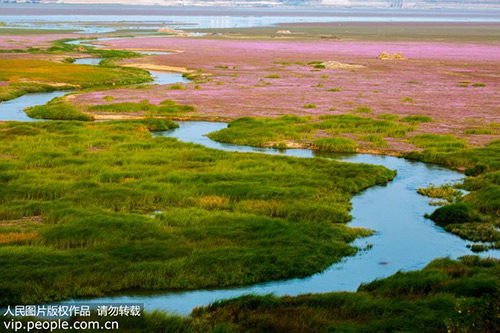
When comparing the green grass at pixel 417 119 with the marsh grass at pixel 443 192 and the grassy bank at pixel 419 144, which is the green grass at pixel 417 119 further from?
the marsh grass at pixel 443 192

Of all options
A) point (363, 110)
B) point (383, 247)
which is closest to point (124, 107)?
point (363, 110)

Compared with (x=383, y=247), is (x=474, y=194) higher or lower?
higher

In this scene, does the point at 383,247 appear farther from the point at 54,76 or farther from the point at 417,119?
the point at 54,76

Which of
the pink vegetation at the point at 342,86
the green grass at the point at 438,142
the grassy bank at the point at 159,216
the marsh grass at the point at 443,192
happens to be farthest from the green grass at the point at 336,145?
the marsh grass at the point at 443,192

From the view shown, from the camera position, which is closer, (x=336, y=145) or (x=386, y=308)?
(x=386, y=308)

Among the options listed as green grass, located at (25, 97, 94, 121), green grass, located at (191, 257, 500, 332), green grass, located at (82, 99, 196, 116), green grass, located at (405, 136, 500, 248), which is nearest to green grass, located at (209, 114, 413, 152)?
green grass, located at (405, 136, 500, 248)
